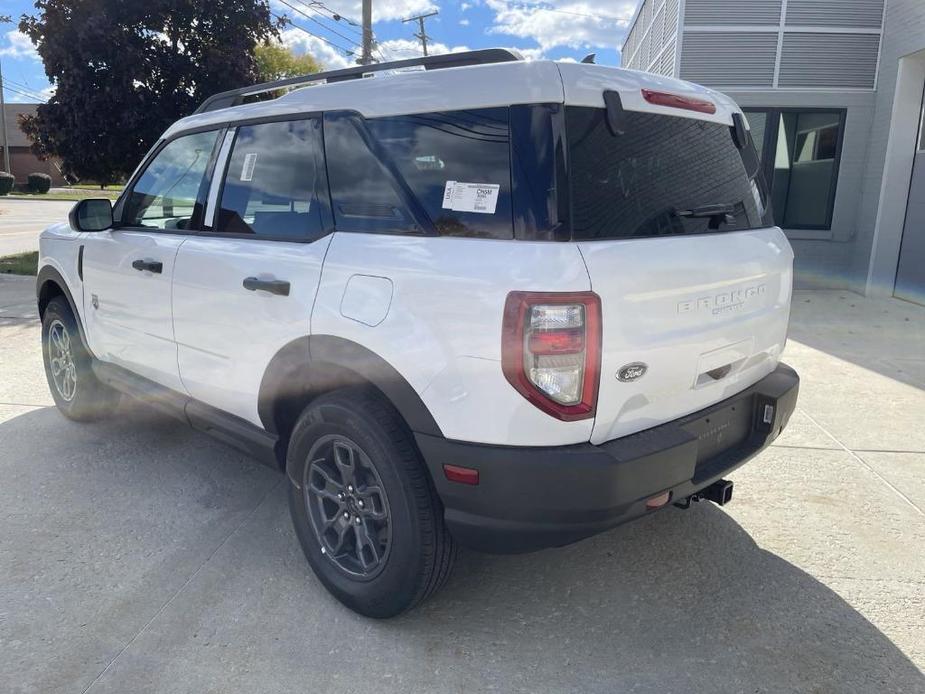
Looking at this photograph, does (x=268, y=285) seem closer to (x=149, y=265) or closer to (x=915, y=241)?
(x=149, y=265)

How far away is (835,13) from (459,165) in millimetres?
11217

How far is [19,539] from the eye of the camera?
318 centimetres

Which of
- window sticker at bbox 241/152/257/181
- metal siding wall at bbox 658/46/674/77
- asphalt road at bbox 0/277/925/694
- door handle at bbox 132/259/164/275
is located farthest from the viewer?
metal siding wall at bbox 658/46/674/77

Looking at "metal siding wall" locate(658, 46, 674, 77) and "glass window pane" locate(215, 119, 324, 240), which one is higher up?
"metal siding wall" locate(658, 46, 674, 77)

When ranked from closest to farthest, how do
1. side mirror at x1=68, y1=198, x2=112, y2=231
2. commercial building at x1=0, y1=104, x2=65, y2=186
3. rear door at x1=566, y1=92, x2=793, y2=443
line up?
rear door at x1=566, y1=92, x2=793, y2=443 < side mirror at x1=68, y1=198, x2=112, y2=231 < commercial building at x1=0, y1=104, x2=65, y2=186

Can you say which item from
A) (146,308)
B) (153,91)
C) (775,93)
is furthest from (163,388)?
(775,93)

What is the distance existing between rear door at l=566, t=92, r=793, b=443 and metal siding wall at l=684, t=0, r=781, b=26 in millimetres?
9564

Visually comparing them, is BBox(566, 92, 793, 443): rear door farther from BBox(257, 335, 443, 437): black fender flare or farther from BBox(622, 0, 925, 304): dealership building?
BBox(622, 0, 925, 304): dealership building

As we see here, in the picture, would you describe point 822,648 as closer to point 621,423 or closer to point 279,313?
point 621,423

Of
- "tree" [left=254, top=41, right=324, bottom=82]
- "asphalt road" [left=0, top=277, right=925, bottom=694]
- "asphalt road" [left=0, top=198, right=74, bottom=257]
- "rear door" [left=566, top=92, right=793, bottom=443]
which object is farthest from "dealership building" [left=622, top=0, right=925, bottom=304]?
"tree" [left=254, top=41, right=324, bottom=82]

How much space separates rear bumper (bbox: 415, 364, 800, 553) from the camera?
82.3 inches

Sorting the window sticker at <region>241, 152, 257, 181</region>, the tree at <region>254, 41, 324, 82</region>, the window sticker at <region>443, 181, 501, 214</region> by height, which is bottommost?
the window sticker at <region>443, 181, 501, 214</region>

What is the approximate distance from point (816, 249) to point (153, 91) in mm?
10475

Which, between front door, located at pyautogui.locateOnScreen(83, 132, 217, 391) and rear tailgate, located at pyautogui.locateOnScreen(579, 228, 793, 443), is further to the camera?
front door, located at pyautogui.locateOnScreen(83, 132, 217, 391)
